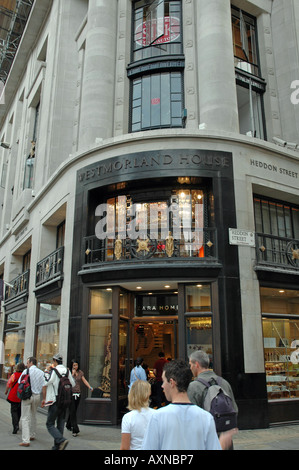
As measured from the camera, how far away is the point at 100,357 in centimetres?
1248

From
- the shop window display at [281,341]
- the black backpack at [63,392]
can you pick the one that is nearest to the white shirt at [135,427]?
the black backpack at [63,392]

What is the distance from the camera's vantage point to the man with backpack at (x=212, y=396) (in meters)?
4.30

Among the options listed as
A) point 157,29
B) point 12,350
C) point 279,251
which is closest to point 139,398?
point 279,251

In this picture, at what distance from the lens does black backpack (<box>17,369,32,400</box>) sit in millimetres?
9508

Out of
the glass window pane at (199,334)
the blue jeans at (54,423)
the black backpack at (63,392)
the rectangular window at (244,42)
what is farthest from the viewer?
the rectangular window at (244,42)

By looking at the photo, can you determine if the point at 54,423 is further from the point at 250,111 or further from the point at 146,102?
the point at 250,111

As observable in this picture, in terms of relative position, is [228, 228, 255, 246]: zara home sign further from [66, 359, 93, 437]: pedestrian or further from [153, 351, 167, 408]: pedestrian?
[66, 359, 93, 437]: pedestrian

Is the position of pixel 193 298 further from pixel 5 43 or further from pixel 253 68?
pixel 5 43

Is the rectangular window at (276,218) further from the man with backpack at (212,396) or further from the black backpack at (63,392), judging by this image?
the man with backpack at (212,396)

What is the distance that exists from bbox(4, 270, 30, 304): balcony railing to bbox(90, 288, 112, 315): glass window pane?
7.28 meters

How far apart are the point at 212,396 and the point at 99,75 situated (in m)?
14.6

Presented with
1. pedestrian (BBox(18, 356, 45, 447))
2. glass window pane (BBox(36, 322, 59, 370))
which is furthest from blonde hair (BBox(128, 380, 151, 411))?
glass window pane (BBox(36, 322, 59, 370))
